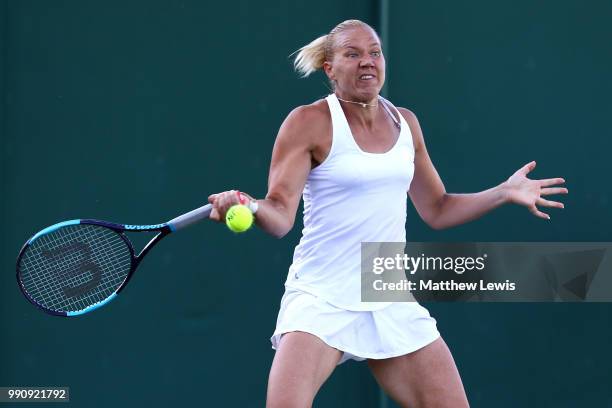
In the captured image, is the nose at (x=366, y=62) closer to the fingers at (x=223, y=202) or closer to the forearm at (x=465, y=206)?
the forearm at (x=465, y=206)

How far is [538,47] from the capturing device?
17.1ft

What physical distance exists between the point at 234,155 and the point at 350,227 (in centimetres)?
139

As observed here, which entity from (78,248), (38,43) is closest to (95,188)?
(38,43)

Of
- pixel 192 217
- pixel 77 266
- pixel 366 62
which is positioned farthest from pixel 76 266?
pixel 366 62

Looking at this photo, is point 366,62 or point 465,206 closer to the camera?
point 366,62

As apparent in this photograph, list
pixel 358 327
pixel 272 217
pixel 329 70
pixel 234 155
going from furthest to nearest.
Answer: pixel 234 155, pixel 329 70, pixel 358 327, pixel 272 217

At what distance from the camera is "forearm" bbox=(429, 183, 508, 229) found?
13.1ft

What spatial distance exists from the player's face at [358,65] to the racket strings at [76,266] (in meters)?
0.89

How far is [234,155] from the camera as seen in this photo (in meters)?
5.10

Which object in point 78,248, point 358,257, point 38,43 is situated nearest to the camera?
point 358,257

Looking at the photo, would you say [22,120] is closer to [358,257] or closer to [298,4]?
[298,4]

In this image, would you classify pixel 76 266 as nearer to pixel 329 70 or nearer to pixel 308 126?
pixel 308 126

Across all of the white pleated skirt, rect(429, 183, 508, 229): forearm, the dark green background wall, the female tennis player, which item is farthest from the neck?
the dark green background wall

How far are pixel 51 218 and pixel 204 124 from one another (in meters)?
0.73
